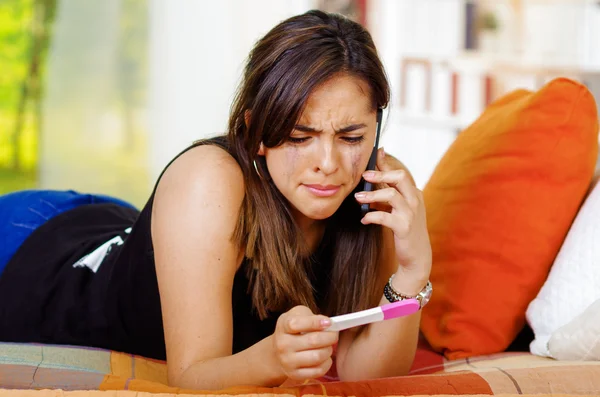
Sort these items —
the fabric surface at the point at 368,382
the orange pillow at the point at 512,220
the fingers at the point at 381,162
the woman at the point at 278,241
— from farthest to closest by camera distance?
1. the orange pillow at the point at 512,220
2. the fingers at the point at 381,162
3. the woman at the point at 278,241
4. the fabric surface at the point at 368,382

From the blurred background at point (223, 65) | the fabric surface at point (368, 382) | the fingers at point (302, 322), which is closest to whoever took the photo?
the fingers at point (302, 322)

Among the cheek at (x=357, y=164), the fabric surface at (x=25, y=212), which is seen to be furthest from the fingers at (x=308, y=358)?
the fabric surface at (x=25, y=212)

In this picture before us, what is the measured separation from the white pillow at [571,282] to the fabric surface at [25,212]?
1056 millimetres

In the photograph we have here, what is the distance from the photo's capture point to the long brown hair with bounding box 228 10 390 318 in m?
1.12

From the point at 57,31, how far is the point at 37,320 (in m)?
2.80

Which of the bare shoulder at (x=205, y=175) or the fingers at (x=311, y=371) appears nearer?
the fingers at (x=311, y=371)

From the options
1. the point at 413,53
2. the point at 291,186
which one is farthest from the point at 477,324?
the point at 413,53

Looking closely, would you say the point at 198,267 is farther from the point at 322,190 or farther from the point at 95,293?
A: the point at 95,293

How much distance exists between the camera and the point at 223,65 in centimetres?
397

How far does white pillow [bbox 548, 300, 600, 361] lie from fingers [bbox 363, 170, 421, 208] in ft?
1.06

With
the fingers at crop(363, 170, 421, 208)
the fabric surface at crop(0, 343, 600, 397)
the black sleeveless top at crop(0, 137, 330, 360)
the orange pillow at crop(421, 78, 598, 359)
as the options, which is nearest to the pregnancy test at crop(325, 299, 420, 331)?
the fabric surface at crop(0, 343, 600, 397)

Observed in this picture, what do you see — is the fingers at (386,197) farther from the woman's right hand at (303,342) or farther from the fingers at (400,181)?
the woman's right hand at (303,342)

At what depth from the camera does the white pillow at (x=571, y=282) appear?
129cm

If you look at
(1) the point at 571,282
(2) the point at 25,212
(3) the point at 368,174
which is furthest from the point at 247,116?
(2) the point at 25,212
